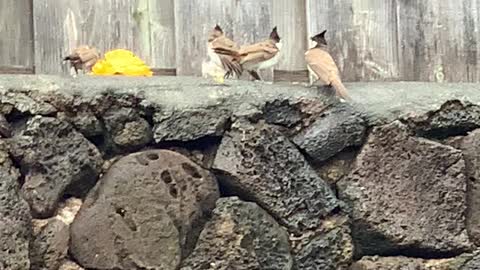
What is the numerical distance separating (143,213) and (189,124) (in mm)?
226

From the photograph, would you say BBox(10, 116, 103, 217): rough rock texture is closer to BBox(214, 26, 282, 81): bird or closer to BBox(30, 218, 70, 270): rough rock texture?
BBox(30, 218, 70, 270): rough rock texture

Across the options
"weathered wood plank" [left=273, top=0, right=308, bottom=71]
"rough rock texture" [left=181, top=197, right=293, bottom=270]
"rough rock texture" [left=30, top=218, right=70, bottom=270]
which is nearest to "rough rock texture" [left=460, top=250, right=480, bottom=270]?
"rough rock texture" [left=181, top=197, right=293, bottom=270]

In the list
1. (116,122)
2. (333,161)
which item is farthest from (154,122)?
(333,161)

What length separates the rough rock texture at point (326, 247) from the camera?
240cm

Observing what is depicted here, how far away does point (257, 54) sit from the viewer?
98.7 inches

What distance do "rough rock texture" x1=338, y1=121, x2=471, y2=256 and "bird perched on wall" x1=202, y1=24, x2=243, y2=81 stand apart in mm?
366

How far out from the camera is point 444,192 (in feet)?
8.13

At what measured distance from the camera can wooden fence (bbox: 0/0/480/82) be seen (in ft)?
8.39

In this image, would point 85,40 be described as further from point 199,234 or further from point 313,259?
point 313,259

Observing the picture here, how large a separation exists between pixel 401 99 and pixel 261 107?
34 cm

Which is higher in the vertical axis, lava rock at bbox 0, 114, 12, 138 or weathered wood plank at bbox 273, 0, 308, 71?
weathered wood plank at bbox 273, 0, 308, 71

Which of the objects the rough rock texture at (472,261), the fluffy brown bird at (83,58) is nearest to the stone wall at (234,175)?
the rough rock texture at (472,261)

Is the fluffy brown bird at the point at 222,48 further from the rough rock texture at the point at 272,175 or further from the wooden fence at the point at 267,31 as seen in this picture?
the rough rock texture at the point at 272,175

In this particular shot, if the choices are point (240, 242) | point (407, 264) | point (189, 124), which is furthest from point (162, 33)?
point (407, 264)
